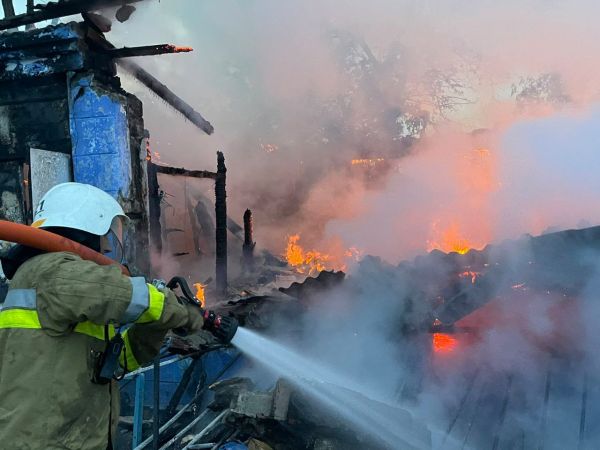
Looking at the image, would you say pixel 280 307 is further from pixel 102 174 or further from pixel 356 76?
pixel 356 76

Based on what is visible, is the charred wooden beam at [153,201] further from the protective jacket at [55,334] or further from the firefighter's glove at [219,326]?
the protective jacket at [55,334]

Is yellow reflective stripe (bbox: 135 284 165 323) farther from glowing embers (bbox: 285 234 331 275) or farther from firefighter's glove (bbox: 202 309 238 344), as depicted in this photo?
glowing embers (bbox: 285 234 331 275)

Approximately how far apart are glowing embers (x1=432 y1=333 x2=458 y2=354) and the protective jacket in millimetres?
3672

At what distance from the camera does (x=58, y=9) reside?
18.4ft

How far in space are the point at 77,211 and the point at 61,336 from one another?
0.57 metres

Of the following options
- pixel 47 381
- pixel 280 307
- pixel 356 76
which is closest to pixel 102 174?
pixel 280 307

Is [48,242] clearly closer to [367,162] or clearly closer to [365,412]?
[365,412]

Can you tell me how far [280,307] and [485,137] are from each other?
1138 cm

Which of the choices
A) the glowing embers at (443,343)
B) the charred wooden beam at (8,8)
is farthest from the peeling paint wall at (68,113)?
the glowing embers at (443,343)

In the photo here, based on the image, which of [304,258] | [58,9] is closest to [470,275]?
[58,9]

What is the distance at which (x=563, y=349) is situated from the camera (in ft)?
14.9

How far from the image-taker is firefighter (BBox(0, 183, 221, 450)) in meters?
1.75

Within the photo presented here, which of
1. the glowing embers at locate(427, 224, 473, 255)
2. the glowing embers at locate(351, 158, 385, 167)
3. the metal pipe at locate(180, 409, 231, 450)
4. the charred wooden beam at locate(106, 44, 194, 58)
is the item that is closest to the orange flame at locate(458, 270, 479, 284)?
the metal pipe at locate(180, 409, 231, 450)

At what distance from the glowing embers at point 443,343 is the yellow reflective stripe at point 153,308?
3.72 metres
